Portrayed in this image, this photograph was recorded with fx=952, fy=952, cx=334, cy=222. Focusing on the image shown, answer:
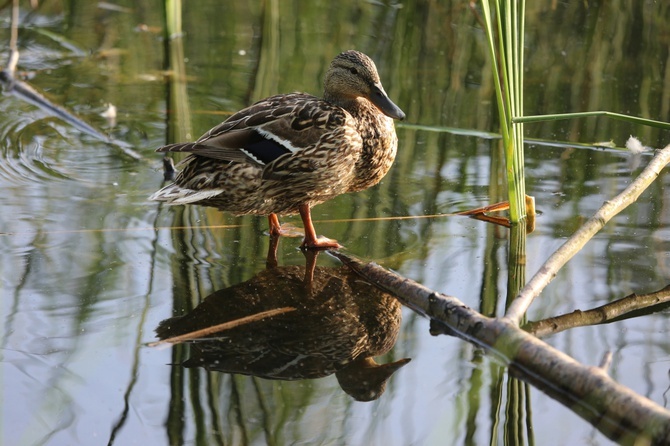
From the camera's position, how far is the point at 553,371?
300 cm

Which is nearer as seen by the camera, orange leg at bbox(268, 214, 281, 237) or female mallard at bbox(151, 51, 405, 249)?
female mallard at bbox(151, 51, 405, 249)

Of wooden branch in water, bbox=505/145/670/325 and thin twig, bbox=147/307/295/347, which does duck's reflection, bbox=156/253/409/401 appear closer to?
thin twig, bbox=147/307/295/347

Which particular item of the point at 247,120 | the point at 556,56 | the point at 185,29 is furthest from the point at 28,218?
the point at 556,56

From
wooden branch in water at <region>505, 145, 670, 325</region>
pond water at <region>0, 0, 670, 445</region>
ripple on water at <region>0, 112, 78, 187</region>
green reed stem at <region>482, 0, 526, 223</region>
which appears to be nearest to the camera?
pond water at <region>0, 0, 670, 445</region>

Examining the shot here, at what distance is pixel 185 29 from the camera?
25.1 ft

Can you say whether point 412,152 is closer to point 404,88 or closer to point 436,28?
point 404,88

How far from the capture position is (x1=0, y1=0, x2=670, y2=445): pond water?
2977 mm

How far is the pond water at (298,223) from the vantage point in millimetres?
2977

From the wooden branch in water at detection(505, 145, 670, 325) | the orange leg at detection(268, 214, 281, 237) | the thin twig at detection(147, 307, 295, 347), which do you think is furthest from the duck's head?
the thin twig at detection(147, 307, 295, 347)

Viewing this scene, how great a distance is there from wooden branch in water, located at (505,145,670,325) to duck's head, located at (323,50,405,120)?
41.8 inches

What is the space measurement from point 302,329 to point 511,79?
152 cm

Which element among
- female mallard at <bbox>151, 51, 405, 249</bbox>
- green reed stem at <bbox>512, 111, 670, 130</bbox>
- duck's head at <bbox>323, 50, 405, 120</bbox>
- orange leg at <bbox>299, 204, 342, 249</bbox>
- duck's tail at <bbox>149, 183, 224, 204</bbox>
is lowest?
orange leg at <bbox>299, 204, 342, 249</bbox>

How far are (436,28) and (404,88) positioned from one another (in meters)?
1.68

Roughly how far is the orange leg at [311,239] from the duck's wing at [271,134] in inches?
10.9
